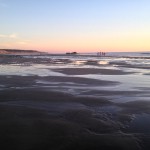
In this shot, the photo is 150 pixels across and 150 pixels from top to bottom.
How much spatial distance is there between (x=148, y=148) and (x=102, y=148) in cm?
106

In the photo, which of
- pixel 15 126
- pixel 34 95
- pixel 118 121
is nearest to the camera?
pixel 15 126

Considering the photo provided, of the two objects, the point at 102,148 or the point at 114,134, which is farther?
the point at 114,134

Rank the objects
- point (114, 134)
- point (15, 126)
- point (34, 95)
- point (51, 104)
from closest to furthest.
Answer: point (114, 134)
point (15, 126)
point (51, 104)
point (34, 95)

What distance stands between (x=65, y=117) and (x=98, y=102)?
2905 mm

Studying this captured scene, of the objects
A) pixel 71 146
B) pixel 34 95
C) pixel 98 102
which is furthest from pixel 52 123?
pixel 34 95

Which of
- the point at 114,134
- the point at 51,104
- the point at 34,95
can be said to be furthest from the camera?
the point at 34,95

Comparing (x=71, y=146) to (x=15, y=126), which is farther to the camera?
(x=15, y=126)

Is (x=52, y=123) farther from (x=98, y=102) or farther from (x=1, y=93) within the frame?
(x=1, y=93)

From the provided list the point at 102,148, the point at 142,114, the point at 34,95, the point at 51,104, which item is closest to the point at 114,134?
the point at 102,148

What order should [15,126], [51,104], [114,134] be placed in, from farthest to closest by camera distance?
[51,104] → [15,126] → [114,134]

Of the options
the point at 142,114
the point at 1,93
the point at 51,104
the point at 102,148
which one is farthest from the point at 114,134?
the point at 1,93

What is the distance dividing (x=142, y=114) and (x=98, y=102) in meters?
2.47

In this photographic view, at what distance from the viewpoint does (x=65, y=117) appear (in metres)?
9.15

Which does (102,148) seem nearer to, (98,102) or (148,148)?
(148,148)
